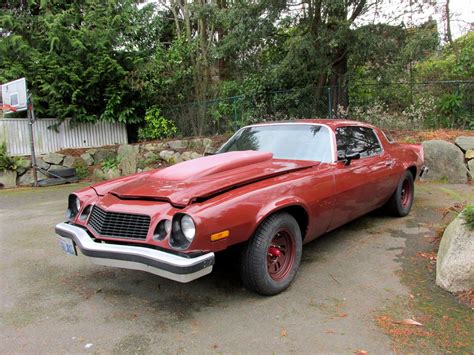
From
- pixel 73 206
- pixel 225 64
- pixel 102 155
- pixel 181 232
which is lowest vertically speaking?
pixel 181 232

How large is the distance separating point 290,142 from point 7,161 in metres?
10.2

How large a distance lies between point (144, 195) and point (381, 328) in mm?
2119

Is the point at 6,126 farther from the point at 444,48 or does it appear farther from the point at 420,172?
the point at 444,48

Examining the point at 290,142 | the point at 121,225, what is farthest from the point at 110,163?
the point at 121,225

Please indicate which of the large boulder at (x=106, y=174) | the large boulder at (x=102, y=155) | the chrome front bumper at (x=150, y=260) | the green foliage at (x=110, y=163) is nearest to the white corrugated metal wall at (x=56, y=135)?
the large boulder at (x=102, y=155)

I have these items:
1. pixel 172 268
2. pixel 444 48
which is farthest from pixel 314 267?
pixel 444 48

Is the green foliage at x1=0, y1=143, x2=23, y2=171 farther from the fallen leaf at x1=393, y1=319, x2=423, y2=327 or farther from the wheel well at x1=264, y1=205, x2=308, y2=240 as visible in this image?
the fallen leaf at x1=393, y1=319, x2=423, y2=327

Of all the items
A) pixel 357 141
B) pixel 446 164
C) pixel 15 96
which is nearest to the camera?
pixel 357 141

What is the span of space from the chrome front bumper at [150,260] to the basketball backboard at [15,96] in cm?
975

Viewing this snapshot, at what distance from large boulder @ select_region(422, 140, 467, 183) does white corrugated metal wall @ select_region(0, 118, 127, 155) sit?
991 centimetres

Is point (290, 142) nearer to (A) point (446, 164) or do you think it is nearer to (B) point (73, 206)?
(B) point (73, 206)

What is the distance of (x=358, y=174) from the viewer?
4.40 meters

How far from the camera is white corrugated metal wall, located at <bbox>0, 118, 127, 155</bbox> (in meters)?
12.1

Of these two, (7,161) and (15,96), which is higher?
(15,96)
